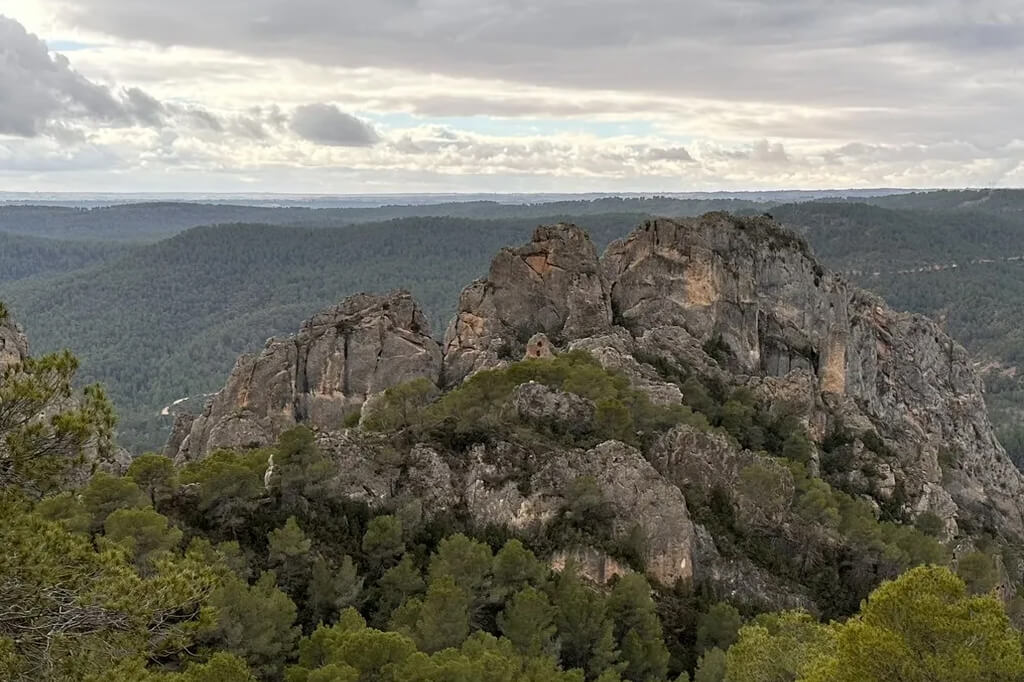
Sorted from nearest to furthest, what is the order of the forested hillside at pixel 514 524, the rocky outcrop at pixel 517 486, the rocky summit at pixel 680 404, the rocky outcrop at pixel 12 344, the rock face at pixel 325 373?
the forested hillside at pixel 514 524 → the rocky outcrop at pixel 517 486 → the rocky summit at pixel 680 404 → the rocky outcrop at pixel 12 344 → the rock face at pixel 325 373

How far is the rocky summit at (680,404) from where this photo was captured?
151 feet

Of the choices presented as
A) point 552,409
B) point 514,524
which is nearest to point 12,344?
point 552,409

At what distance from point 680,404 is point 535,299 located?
Answer: 24213mm

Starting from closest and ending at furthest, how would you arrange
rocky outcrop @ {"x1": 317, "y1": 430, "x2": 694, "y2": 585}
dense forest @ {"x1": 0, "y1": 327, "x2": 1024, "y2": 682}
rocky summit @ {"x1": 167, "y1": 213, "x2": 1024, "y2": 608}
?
dense forest @ {"x1": 0, "y1": 327, "x2": 1024, "y2": 682}, rocky outcrop @ {"x1": 317, "y1": 430, "x2": 694, "y2": 585}, rocky summit @ {"x1": 167, "y1": 213, "x2": 1024, "y2": 608}

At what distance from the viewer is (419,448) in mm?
46469

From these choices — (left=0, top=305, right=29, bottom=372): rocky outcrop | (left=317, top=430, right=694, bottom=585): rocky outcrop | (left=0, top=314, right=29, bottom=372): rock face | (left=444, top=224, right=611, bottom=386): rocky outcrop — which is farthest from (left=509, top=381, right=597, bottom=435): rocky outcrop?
(left=0, top=314, right=29, bottom=372): rock face

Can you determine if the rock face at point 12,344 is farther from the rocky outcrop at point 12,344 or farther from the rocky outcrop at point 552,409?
the rocky outcrop at point 552,409

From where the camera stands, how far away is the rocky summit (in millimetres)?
45969

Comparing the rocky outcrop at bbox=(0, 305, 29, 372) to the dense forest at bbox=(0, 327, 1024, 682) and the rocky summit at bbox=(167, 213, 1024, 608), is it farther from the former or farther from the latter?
the dense forest at bbox=(0, 327, 1024, 682)

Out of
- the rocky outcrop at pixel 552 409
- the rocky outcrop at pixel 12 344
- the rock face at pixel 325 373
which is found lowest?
the rock face at pixel 325 373

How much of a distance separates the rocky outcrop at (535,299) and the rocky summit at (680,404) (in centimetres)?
19

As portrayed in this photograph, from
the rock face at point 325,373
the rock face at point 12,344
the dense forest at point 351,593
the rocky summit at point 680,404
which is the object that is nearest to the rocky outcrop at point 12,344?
the rock face at point 12,344

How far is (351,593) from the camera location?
36562mm

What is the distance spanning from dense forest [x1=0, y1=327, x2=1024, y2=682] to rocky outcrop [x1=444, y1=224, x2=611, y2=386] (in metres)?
23.4
